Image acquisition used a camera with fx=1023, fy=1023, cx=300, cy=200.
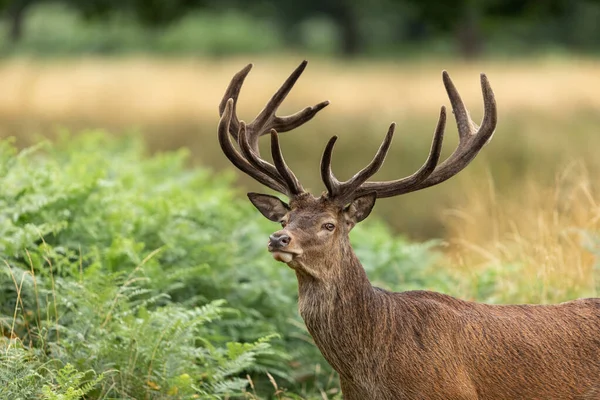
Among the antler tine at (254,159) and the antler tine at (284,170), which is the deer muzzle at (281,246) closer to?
the antler tine at (284,170)

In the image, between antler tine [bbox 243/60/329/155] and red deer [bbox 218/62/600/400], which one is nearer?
red deer [bbox 218/62/600/400]

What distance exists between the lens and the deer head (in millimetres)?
4570

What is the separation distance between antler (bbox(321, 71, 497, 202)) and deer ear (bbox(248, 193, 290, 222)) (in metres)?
0.30

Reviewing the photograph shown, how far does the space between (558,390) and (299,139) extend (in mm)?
12861

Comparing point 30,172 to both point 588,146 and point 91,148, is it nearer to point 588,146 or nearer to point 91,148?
point 91,148

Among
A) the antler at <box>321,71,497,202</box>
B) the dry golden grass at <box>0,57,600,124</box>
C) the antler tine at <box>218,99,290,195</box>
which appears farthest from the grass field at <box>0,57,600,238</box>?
the antler tine at <box>218,99,290,195</box>

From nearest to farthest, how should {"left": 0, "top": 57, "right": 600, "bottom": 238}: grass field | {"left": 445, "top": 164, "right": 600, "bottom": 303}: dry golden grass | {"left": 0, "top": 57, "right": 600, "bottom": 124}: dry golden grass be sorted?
{"left": 445, "top": 164, "right": 600, "bottom": 303}: dry golden grass → {"left": 0, "top": 57, "right": 600, "bottom": 238}: grass field → {"left": 0, "top": 57, "right": 600, "bottom": 124}: dry golden grass

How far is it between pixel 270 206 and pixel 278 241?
0.67 metres

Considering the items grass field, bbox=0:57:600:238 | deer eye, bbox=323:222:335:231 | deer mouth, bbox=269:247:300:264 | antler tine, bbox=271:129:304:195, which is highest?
grass field, bbox=0:57:600:238

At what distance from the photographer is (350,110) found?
1998 centimetres

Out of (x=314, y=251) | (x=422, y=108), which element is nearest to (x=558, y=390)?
(x=314, y=251)

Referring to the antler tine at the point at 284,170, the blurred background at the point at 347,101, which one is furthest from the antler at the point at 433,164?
the blurred background at the point at 347,101

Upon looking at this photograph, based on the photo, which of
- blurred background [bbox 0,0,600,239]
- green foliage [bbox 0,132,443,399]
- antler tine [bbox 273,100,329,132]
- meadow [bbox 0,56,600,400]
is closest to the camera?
green foliage [bbox 0,132,443,399]

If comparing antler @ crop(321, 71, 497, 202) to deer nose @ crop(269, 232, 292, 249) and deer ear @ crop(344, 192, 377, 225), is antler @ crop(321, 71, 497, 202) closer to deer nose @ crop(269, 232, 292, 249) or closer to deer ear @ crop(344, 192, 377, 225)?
deer ear @ crop(344, 192, 377, 225)
